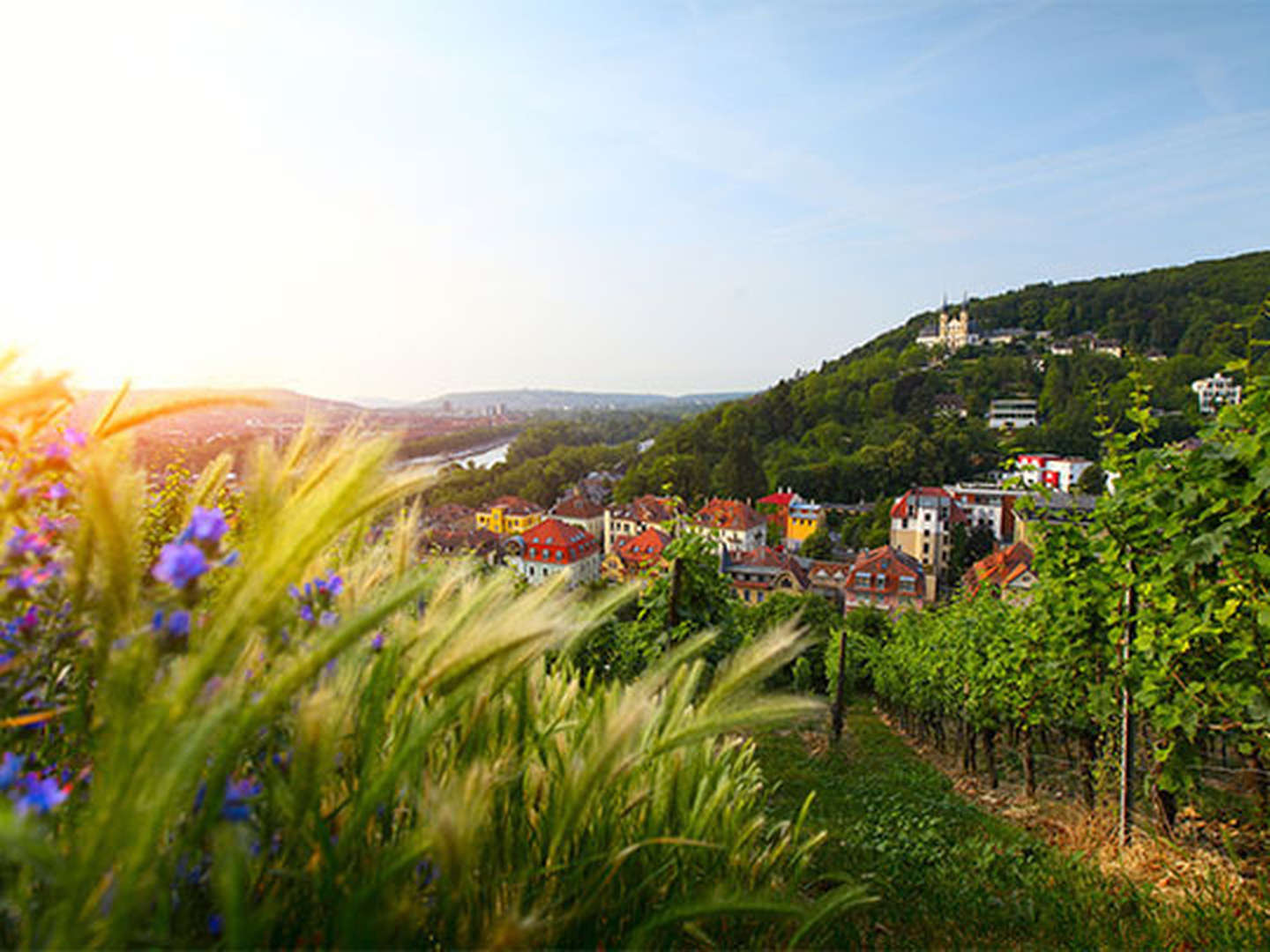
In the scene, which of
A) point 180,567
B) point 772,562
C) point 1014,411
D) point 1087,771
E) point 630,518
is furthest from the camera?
point 1014,411

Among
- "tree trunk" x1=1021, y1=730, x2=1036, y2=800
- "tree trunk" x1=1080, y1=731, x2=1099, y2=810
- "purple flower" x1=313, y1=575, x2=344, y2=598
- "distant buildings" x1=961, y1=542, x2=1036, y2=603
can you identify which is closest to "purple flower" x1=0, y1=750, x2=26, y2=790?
"purple flower" x1=313, y1=575, x2=344, y2=598

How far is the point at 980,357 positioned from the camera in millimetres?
101125

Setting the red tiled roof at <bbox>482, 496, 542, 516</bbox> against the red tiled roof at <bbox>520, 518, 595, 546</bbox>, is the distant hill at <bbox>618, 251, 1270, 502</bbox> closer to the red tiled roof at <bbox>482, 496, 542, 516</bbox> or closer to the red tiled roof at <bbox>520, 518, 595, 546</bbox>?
the red tiled roof at <bbox>520, 518, 595, 546</bbox>

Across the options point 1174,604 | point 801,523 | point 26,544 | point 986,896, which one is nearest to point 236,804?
point 26,544

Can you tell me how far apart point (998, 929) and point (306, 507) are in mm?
2486

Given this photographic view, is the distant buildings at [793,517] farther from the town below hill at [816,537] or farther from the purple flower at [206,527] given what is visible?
the purple flower at [206,527]

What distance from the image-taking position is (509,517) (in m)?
54.1

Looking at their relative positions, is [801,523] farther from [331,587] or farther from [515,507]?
[331,587]

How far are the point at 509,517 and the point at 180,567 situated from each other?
54.2 metres

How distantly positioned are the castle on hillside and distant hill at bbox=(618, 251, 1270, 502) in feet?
11.2

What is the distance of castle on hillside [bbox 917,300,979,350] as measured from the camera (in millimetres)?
115938

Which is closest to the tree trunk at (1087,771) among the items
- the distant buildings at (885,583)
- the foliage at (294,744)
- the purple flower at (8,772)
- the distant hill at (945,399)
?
the foliage at (294,744)

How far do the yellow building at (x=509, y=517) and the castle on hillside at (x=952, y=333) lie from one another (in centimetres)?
8733

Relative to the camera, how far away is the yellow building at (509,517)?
174 ft
